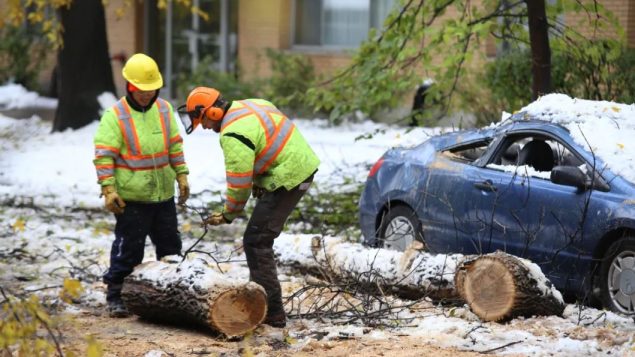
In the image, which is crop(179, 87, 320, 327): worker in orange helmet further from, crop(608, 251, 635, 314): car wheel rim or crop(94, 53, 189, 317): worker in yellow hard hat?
crop(608, 251, 635, 314): car wheel rim

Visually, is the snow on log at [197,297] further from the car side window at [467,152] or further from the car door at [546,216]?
the car side window at [467,152]

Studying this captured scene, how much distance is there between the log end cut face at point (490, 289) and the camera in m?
7.31

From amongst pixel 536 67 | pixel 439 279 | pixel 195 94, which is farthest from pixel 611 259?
pixel 536 67

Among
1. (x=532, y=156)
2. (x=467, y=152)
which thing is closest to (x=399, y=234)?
(x=467, y=152)

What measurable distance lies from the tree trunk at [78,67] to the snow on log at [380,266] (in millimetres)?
10153

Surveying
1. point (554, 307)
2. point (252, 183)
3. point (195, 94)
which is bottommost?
point (554, 307)

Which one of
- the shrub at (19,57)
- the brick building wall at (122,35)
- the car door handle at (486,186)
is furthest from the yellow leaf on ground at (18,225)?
the shrub at (19,57)

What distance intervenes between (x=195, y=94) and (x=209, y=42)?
18002 mm

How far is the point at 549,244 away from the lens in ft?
26.7

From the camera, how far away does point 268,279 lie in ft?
24.5

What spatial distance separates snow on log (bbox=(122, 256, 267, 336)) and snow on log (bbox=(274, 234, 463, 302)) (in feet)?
3.98

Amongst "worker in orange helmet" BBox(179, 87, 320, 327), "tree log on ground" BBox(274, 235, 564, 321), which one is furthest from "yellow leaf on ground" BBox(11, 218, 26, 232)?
"worker in orange helmet" BBox(179, 87, 320, 327)

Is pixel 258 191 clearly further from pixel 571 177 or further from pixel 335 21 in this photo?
pixel 335 21

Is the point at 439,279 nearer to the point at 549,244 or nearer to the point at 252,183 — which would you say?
the point at 549,244
